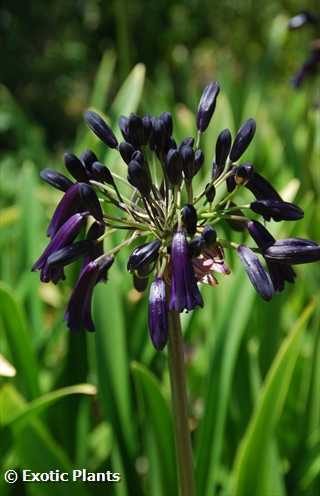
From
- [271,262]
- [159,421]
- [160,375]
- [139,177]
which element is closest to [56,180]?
[139,177]

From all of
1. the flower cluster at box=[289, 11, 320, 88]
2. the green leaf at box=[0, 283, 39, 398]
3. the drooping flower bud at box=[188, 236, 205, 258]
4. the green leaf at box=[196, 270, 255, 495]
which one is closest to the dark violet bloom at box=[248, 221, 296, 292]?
the drooping flower bud at box=[188, 236, 205, 258]

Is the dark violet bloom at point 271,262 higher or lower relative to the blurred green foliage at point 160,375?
higher

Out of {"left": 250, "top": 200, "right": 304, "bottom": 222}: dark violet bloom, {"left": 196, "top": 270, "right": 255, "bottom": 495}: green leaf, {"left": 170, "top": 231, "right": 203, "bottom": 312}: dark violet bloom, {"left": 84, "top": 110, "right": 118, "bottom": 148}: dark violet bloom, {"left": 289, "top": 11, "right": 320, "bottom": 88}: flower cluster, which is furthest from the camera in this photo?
{"left": 289, "top": 11, "right": 320, "bottom": 88}: flower cluster

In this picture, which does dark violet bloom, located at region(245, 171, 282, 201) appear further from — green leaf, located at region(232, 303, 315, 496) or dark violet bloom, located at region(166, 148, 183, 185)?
green leaf, located at region(232, 303, 315, 496)

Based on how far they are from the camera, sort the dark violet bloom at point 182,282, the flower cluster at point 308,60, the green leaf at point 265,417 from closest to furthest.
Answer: the dark violet bloom at point 182,282 → the green leaf at point 265,417 → the flower cluster at point 308,60

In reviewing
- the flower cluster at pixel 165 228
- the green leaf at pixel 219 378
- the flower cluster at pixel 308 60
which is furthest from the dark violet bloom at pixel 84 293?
the flower cluster at pixel 308 60

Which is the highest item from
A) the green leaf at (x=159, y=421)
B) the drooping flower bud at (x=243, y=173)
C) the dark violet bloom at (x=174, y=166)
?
the dark violet bloom at (x=174, y=166)

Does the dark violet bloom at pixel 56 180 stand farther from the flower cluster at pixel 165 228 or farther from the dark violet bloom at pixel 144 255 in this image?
the dark violet bloom at pixel 144 255

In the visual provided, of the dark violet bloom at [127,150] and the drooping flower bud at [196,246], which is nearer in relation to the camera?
the drooping flower bud at [196,246]

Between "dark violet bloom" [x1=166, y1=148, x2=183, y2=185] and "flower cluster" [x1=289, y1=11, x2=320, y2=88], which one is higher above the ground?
"flower cluster" [x1=289, y1=11, x2=320, y2=88]
